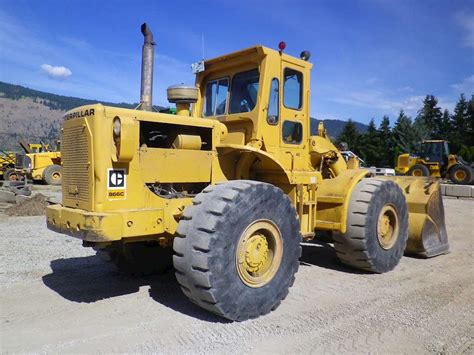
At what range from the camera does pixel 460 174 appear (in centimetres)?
2534

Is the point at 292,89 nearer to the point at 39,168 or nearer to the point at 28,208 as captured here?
the point at 28,208

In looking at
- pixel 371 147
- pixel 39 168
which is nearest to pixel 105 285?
pixel 39 168

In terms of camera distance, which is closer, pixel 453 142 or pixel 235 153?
pixel 235 153

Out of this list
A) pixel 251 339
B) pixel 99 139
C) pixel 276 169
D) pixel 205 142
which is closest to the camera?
pixel 251 339

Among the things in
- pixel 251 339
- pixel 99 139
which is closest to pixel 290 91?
pixel 99 139

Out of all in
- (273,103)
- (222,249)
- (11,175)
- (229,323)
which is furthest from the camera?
(11,175)

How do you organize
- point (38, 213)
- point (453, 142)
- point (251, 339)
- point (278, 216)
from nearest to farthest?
point (251, 339)
point (278, 216)
point (38, 213)
point (453, 142)

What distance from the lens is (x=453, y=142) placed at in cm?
4812

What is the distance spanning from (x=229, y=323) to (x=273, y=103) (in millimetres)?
2892

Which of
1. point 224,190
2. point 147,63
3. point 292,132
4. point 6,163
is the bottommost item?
point 6,163

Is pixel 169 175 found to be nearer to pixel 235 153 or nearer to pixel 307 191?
pixel 235 153

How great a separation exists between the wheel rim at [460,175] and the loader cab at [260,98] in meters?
21.9

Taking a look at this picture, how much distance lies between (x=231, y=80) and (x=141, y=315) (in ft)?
10.9

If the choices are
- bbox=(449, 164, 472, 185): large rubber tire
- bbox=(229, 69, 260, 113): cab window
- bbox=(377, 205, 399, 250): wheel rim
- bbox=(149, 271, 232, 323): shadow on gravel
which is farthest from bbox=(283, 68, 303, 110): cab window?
bbox=(449, 164, 472, 185): large rubber tire
